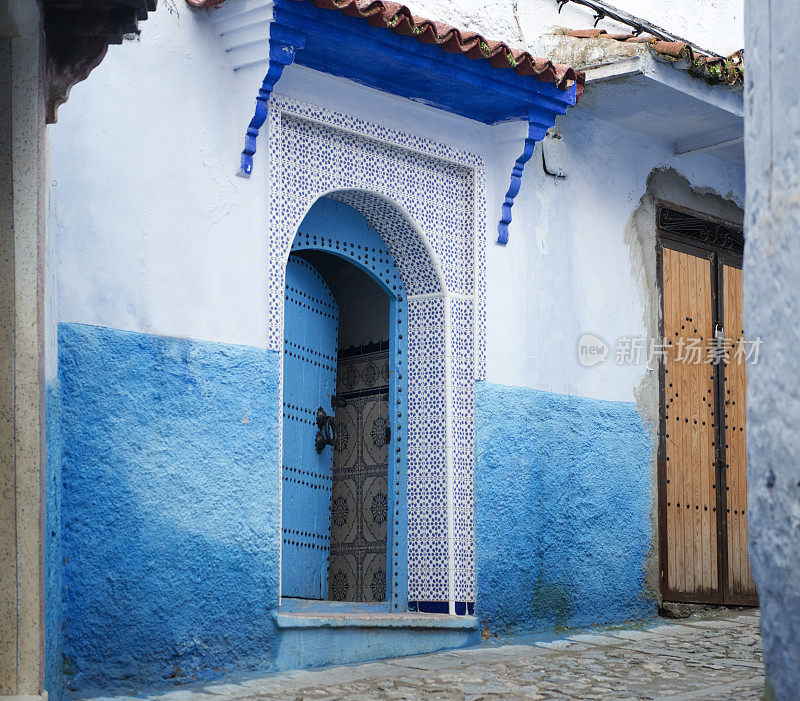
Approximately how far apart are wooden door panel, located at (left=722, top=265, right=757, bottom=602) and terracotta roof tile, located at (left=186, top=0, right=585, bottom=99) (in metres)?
2.49

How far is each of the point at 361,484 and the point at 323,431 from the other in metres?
0.39

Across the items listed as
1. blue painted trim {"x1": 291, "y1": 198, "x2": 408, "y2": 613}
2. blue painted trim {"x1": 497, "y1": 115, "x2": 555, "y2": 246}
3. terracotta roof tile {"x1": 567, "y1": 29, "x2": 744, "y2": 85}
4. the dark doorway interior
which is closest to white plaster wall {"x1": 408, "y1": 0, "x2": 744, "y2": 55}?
terracotta roof tile {"x1": 567, "y1": 29, "x2": 744, "y2": 85}

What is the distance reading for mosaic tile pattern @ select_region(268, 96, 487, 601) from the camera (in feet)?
21.6

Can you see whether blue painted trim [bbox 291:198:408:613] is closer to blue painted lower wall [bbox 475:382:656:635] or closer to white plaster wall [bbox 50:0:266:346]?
blue painted lower wall [bbox 475:382:656:635]

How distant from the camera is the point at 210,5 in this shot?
5848mm

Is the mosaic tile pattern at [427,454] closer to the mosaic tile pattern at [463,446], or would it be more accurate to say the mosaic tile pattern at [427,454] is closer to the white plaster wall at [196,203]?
the mosaic tile pattern at [463,446]

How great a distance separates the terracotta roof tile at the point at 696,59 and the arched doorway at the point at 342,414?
2.00m

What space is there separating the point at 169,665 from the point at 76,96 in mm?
2578

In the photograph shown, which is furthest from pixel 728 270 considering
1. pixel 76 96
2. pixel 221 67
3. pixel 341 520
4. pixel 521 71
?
pixel 76 96

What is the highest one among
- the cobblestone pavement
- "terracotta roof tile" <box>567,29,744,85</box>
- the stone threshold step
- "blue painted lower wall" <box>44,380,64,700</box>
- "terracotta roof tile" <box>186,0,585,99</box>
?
"terracotta roof tile" <box>567,29,744,85</box>

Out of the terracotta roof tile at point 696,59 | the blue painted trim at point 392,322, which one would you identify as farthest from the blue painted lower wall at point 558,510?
the terracotta roof tile at point 696,59

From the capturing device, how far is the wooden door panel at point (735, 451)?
830 centimetres

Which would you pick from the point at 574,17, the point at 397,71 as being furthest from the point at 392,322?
the point at 574,17

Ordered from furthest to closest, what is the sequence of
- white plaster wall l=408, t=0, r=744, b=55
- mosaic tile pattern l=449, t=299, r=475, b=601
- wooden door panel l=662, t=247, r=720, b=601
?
wooden door panel l=662, t=247, r=720, b=601, white plaster wall l=408, t=0, r=744, b=55, mosaic tile pattern l=449, t=299, r=475, b=601
